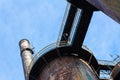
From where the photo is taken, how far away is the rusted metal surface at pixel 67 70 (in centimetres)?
1363

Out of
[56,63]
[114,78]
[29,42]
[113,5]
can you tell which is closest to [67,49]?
[56,63]

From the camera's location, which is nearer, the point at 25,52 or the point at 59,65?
the point at 59,65

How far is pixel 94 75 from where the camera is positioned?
14.4m

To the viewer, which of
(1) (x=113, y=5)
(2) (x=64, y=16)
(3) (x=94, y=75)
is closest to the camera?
(1) (x=113, y=5)

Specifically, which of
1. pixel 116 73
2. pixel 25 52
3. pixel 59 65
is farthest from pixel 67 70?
pixel 25 52

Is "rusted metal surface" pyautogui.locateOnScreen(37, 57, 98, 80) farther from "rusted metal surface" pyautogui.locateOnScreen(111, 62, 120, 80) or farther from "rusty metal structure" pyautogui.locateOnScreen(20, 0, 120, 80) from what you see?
"rusted metal surface" pyautogui.locateOnScreen(111, 62, 120, 80)

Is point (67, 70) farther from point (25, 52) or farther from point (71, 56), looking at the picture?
point (25, 52)

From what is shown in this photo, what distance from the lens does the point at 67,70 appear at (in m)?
14.0

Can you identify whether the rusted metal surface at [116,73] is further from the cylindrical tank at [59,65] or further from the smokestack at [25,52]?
the smokestack at [25,52]

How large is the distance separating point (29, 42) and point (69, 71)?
12025mm

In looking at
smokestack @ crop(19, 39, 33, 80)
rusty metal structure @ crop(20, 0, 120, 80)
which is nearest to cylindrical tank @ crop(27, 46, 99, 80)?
rusty metal structure @ crop(20, 0, 120, 80)

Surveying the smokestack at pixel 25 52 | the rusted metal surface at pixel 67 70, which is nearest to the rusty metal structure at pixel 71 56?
the rusted metal surface at pixel 67 70

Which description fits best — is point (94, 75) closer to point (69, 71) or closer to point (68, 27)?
point (69, 71)

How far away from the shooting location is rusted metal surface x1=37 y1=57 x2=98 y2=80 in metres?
13.6
